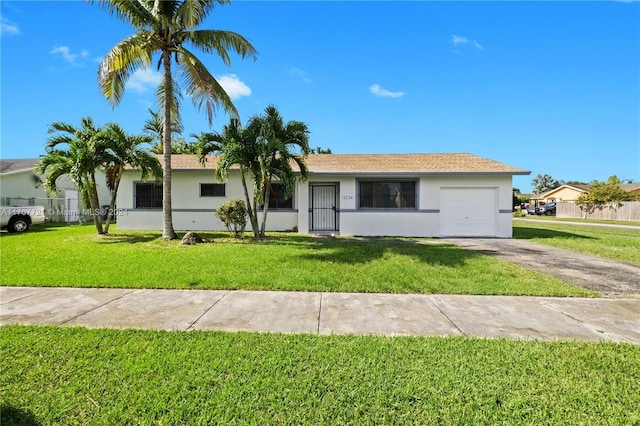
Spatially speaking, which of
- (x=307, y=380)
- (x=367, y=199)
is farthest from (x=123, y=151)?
(x=307, y=380)

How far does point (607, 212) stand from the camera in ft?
98.8

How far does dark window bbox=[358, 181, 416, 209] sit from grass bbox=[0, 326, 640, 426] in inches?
437

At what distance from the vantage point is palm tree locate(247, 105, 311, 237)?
10414 mm

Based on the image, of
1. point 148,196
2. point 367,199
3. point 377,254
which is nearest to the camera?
point 377,254

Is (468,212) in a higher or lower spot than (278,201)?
lower

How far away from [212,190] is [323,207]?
18.5 feet

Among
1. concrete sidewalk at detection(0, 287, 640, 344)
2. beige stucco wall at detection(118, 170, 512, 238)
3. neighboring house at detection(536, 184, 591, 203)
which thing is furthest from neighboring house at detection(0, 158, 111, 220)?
neighboring house at detection(536, 184, 591, 203)

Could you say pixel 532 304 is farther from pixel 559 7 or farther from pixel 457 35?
pixel 457 35

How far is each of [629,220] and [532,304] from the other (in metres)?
33.6

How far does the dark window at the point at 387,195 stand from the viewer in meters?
14.4

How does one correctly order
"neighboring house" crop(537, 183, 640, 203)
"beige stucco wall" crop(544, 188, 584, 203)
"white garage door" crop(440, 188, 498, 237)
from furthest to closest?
"beige stucco wall" crop(544, 188, 584, 203) → "neighboring house" crop(537, 183, 640, 203) → "white garage door" crop(440, 188, 498, 237)

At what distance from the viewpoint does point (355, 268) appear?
706 cm

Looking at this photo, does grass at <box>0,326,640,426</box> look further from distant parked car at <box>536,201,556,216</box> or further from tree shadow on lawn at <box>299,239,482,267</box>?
distant parked car at <box>536,201,556,216</box>

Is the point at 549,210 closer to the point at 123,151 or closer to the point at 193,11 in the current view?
the point at 193,11
